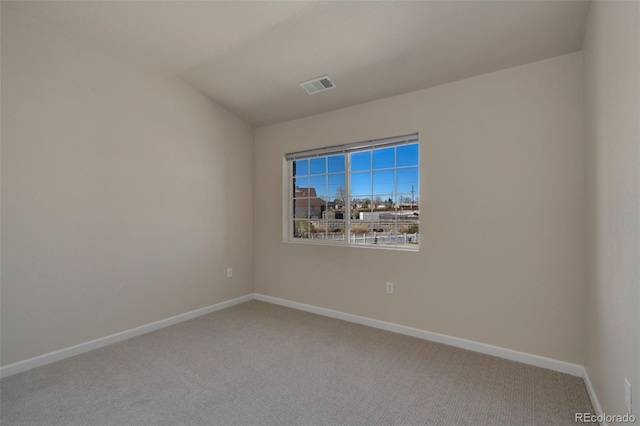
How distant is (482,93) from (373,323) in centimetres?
239

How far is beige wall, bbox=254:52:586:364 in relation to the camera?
227 cm

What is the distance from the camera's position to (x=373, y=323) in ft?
10.5

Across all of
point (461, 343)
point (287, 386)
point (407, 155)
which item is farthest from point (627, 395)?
point (407, 155)

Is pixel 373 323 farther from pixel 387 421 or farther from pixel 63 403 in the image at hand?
pixel 63 403

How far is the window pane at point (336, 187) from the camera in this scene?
11.9 feet

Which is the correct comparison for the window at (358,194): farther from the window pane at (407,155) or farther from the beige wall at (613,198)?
the beige wall at (613,198)

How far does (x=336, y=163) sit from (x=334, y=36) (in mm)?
1475

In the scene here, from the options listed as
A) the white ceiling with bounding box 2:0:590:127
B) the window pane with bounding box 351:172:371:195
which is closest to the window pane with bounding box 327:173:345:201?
the window pane with bounding box 351:172:371:195

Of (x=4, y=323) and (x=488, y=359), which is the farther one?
(x=488, y=359)

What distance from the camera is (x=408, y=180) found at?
3.12 metres

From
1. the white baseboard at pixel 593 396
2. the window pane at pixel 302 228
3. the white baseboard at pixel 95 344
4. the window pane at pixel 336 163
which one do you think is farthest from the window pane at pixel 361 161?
the white baseboard at pixel 593 396

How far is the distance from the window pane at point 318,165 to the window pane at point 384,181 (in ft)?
2.28

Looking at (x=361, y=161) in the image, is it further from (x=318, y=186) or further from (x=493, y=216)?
(x=493, y=216)

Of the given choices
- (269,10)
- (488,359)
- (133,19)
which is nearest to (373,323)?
(488,359)
